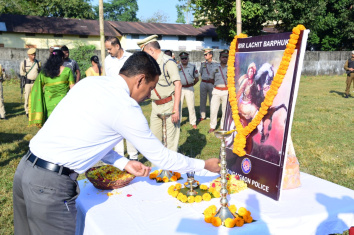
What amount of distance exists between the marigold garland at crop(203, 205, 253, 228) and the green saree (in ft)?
13.9

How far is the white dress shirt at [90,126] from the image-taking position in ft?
6.44

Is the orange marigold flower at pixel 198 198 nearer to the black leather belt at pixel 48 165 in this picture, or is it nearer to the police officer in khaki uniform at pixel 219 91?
the black leather belt at pixel 48 165

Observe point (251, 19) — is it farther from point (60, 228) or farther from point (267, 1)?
point (60, 228)

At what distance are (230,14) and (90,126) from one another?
25384 mm

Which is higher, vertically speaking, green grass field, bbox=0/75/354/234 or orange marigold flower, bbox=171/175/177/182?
orange marigold flower, bbox=171/175/177/182

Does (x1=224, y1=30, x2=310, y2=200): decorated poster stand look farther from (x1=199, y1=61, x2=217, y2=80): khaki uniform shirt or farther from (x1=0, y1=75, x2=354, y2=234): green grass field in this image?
(x1=199, y1=61, x2=217, y2=80): khaki uniform shirt

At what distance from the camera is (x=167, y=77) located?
181 inches

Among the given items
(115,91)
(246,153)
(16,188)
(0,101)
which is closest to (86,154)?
(115,91)

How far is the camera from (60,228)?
208 cm

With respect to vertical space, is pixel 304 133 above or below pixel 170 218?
below

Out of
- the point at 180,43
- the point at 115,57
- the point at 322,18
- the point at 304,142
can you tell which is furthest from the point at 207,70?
the point at 180,43

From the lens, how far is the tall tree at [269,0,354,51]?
77.2 feet

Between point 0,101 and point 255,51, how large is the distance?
29.5 feet

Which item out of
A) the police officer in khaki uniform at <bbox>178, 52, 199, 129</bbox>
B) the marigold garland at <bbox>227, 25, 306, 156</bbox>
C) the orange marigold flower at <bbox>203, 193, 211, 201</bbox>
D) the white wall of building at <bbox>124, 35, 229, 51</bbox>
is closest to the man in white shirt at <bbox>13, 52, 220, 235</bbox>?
the orange marigold flower at <bbox>203, 193, 211, 201</bbox>
